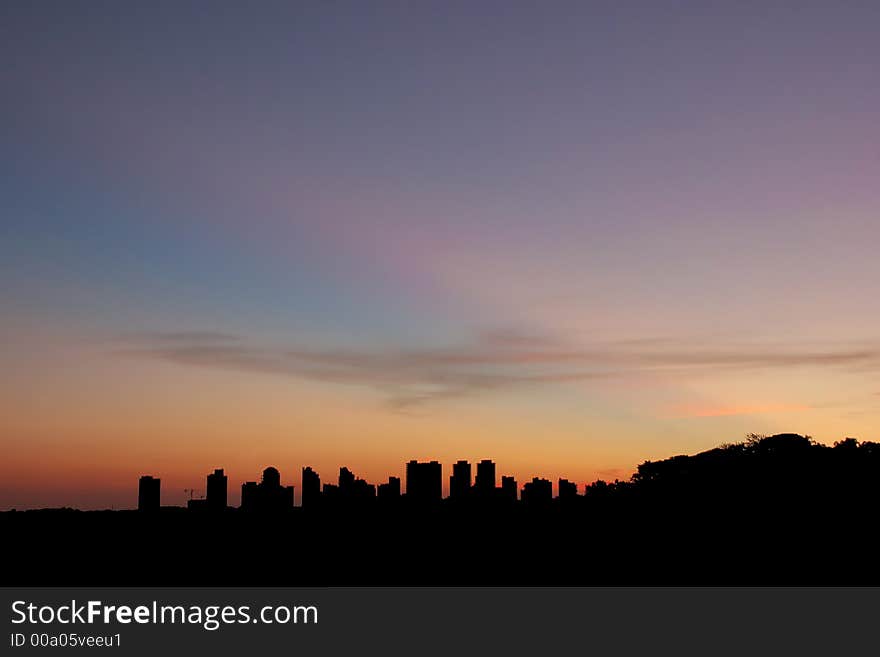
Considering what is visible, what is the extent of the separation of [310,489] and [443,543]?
9.93 m

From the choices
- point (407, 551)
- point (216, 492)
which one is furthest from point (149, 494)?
point (407, 551)

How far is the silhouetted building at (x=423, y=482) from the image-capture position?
211ft

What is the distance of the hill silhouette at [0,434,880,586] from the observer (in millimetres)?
59562

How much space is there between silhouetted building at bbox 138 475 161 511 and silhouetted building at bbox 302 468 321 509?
1060 cm

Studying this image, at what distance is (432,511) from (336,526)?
6.58 meters

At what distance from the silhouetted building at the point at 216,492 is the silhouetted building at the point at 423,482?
12.3 m

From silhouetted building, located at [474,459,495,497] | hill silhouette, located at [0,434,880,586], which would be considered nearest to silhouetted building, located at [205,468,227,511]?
hill silhouette, located at [0,434,880,586]

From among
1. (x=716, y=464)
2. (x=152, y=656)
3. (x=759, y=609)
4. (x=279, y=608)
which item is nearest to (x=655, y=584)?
(x=759, y=609)

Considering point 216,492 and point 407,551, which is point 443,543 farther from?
point 216,492

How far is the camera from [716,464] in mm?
135000

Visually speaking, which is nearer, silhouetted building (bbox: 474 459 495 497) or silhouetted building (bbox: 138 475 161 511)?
silhouetted building (bbox: 138 475 161 511)

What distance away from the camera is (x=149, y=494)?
57.4 meters

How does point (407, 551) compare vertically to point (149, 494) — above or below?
below

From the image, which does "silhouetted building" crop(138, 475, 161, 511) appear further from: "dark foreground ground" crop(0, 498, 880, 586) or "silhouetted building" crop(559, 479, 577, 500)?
"silhouetted building" crop(559, 479, 577, 500)
